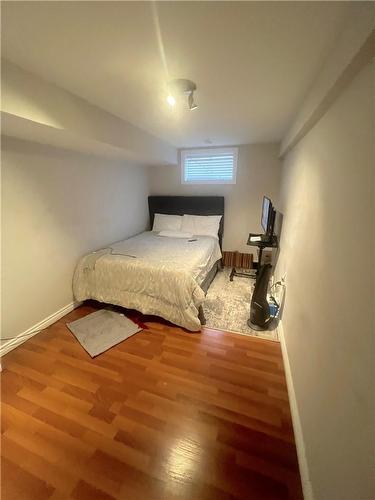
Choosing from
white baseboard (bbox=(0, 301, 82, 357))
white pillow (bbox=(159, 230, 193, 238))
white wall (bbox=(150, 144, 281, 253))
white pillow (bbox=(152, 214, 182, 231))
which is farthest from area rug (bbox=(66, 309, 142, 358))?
white wall (bbox=(150, 144, 281, 253))

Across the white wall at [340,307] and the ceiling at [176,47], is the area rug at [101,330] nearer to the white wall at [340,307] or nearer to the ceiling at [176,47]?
the white wall at [340,307]

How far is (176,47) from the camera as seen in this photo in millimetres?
1118

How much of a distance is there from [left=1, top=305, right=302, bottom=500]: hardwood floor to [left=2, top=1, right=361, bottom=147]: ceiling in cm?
219

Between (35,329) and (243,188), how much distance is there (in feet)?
11.7

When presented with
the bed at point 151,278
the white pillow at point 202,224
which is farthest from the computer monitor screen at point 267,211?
the white pillow at point 202,224

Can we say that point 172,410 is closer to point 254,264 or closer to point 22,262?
point 22,262

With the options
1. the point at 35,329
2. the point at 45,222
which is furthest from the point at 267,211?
the point at 35,329

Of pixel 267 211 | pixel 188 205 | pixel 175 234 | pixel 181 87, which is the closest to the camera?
pixel 181 87

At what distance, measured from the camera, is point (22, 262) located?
2020 mm

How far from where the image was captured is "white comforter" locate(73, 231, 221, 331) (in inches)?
84.7

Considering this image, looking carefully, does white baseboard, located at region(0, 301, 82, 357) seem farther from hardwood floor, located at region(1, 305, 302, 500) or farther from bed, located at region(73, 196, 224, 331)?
bed, located at region(73, 196, 224, 331)

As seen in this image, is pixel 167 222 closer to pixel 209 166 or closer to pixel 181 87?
pixel 209 166

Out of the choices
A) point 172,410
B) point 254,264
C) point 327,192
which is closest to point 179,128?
point 327,192

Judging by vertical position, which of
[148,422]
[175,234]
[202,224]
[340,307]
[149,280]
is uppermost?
[340,307]
